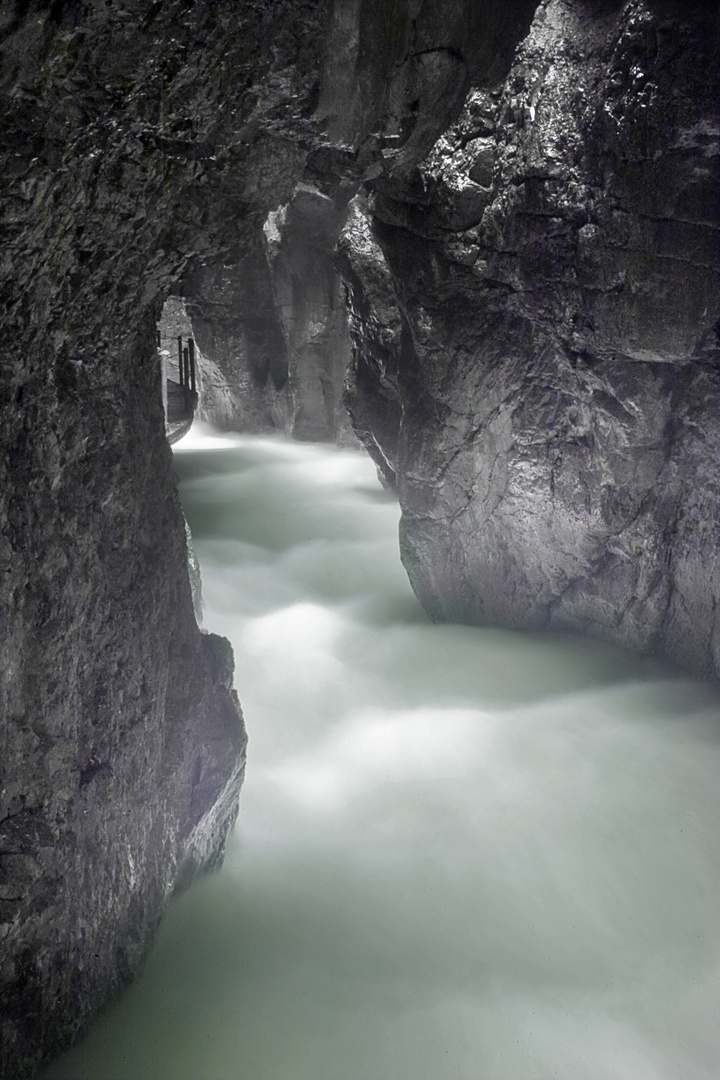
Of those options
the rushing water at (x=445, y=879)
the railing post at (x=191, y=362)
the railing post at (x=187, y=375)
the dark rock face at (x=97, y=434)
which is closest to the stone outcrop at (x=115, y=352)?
the dark rock face at (x=97, y=434)

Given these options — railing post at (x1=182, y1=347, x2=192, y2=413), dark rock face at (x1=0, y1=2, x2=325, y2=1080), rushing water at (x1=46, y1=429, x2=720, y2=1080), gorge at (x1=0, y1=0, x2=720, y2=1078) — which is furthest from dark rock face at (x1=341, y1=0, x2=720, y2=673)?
railing post at (x1=182, y1=347, x2=192, y2=413)

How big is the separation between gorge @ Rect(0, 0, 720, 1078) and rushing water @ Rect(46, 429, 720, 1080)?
0.28m

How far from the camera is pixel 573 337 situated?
5.17 m

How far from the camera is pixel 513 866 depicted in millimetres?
3951

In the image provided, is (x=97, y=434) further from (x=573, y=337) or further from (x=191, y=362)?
(x=191, y=362)

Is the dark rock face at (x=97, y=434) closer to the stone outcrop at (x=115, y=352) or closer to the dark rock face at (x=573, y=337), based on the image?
the stone outcrop at (x=115, y=352)

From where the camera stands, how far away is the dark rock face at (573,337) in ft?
14.7

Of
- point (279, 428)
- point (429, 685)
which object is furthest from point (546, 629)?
point (279, 428)

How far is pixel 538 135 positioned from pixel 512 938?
154 inches

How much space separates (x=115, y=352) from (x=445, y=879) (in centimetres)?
257

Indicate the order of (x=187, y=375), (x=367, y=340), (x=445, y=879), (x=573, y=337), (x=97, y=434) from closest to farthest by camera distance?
(x=97, y=434), (x=445, y=879), (x=573, y=337), (x=367, y=340), (x=187, y=375)

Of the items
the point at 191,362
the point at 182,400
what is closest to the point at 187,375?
the point at 191,362

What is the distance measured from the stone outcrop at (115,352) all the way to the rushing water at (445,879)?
0.39 m

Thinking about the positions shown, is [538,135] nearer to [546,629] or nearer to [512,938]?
[546,629]
